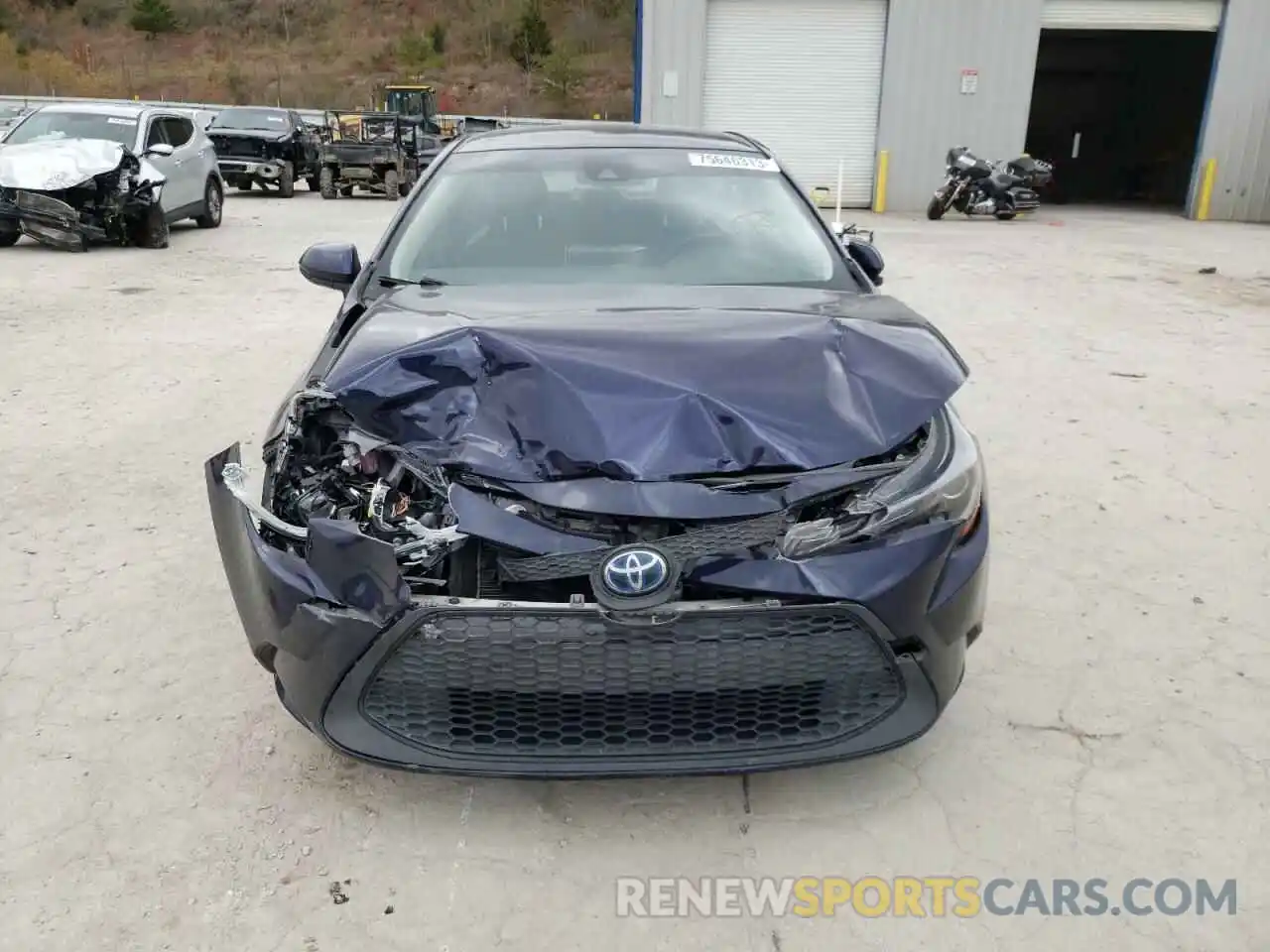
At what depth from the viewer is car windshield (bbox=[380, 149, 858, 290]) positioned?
328 centimetres

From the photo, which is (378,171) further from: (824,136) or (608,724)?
(608,724)

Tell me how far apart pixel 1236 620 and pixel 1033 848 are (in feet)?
4.94

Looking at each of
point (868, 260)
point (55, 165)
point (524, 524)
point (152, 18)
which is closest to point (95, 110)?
point (55, 165)

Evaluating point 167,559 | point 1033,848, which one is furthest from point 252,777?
point 1033,848

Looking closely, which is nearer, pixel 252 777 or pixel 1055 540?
pixel 252 777

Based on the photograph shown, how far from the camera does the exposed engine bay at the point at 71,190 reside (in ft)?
33.6

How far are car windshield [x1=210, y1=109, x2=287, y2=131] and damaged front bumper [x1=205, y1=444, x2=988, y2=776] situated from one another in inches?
725

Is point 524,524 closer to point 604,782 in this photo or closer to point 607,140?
point 604,782

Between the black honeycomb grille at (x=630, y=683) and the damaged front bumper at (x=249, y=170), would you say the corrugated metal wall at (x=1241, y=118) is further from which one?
the black honeycomb grille at (x=630, y=683)

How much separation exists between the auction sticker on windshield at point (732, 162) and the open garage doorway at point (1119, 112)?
20.6 m

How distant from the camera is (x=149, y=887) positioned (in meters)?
2.12

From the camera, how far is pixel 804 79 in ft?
59.3

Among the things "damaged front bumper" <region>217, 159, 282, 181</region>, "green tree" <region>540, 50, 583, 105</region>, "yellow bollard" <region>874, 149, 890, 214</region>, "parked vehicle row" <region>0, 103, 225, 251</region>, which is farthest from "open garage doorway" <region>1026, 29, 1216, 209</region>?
"green tree" <region>540, 50, 583, 105</region>

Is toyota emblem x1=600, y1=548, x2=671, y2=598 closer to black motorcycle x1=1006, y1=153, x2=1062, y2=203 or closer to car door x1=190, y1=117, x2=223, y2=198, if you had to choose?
car door x1=190, y1=117, x2=223, y2=198
